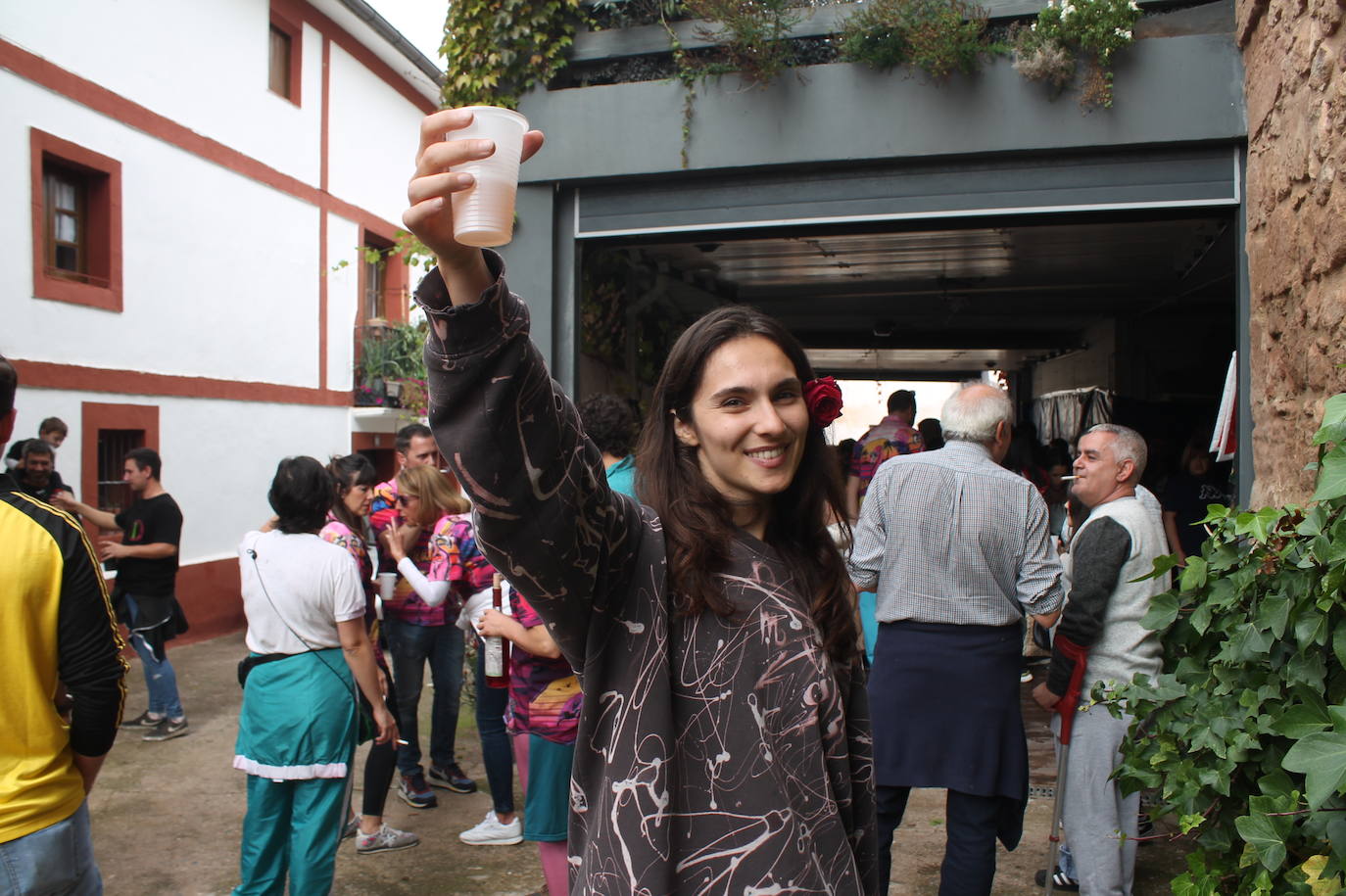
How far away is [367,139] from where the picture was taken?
1498 cm

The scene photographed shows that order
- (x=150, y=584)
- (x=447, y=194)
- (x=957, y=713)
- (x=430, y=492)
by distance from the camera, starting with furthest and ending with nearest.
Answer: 1. (x=150, y=584)
2. (x=430, y=492)
3. (x=957, y=713)
4. (x=447, y=194)

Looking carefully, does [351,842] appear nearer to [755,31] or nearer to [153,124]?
[755,31]

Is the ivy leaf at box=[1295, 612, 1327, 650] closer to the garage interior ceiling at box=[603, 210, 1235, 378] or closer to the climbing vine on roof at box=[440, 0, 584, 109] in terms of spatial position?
the garage interior ceiling at box=[603, 210, 1235, 378]

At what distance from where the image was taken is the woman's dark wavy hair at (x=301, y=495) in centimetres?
369

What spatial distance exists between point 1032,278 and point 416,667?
694 centimetres

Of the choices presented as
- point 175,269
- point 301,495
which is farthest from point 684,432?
point 175,269

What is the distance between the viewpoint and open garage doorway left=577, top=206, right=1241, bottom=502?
266 inches

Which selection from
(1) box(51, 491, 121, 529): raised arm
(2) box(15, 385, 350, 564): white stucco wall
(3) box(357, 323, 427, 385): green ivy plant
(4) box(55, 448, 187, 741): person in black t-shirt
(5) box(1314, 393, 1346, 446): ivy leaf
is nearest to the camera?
(5) box(1314, 393, 1346, 446): ivy leaf

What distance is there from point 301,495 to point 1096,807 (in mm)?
3158

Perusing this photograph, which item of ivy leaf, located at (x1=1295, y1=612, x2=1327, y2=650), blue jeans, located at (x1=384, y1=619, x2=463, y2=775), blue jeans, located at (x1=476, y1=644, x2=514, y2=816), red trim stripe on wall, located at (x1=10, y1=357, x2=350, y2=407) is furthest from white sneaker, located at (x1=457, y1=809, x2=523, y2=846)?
red trim stripe on wall, located at (x1=10, y1=357, x2=350, y2=407)

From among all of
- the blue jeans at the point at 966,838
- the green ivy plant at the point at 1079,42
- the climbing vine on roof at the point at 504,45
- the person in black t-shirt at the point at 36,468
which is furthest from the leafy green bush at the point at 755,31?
the person in black t-shirt at the point at 36,468

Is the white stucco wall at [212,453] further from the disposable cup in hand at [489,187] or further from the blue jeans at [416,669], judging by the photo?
the disposable cup in hand at [489,187]

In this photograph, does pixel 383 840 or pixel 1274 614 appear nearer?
pixel 1274 614

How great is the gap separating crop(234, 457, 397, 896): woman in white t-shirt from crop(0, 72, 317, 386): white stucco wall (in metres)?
6.62
